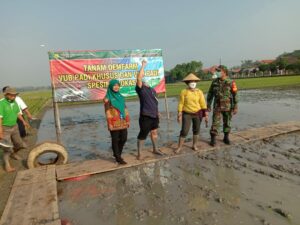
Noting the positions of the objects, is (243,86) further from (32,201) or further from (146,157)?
(32,201)

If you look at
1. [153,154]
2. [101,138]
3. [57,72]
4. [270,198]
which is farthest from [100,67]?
[270,198]

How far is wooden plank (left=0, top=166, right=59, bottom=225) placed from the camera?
336 cm

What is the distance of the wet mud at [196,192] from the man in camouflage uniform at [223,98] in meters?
0.82

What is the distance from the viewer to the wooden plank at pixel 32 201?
336 cm

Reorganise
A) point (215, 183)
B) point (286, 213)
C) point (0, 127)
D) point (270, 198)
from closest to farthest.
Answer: point (286, 213) → point (270, 198) → point (215, 183) → point (0, 127)

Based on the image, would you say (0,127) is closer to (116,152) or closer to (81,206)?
(116,152)

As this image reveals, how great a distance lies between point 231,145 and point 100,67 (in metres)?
5.99

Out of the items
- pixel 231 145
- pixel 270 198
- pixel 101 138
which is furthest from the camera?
pixel 101 138

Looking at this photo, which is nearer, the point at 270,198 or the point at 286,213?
the point at 286,213

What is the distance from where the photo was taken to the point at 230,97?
6348mm

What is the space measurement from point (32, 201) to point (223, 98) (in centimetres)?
445

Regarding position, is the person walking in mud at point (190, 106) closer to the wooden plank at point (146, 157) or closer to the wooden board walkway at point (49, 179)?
the wooden plank at point (146, 157)

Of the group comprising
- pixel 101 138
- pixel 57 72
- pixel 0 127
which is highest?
pixel 57 72

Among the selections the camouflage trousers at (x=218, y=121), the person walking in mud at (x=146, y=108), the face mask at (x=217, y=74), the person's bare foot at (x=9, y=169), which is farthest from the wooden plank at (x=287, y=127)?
the person's bare foot at (x=9, y=169)
